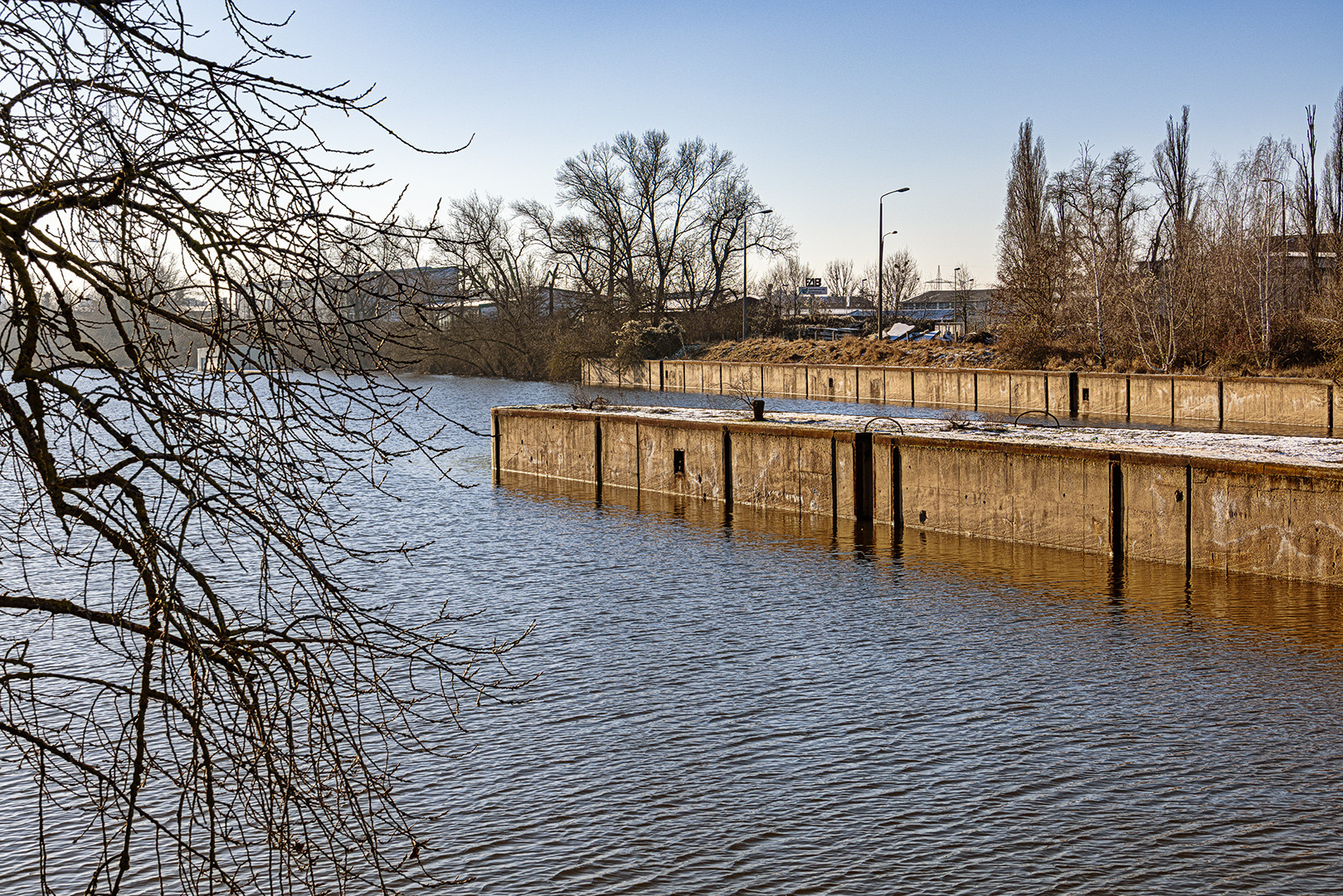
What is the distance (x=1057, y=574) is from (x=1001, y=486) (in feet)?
7.57

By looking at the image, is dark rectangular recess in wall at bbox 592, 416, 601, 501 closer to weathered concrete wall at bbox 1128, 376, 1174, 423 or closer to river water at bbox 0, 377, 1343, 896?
river water at bbox 0, 377, 1343, 896

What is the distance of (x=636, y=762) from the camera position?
9125 millimetres

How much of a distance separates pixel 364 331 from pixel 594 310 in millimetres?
68311

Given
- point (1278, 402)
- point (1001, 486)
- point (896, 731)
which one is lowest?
point (896, 731)

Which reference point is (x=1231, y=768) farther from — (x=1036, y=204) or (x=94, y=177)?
(x=1036, y=204)

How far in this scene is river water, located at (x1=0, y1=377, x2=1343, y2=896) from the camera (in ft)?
24.7

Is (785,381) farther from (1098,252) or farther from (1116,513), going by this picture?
(1116,513)

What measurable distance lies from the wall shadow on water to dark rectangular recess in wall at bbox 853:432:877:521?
250 mm

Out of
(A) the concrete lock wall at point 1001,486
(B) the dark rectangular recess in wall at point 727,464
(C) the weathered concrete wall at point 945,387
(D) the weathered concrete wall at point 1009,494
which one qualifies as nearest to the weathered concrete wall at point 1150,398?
(C) the weathered concrete wall at point 945,387

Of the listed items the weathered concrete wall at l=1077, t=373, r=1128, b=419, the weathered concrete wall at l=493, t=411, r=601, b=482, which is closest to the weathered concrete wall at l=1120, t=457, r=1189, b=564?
the weathered concrete wall at l=493, t=411, r=601, b=482

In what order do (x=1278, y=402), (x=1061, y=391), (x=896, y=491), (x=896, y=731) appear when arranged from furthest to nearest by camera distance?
(x=1061, y=391), (x=1278, y=402), (x=896, y=491), (x=896, y=731)

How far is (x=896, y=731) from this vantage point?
9750 mm

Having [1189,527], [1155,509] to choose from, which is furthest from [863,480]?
[1189,527]

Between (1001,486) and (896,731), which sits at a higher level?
(1001,486)
